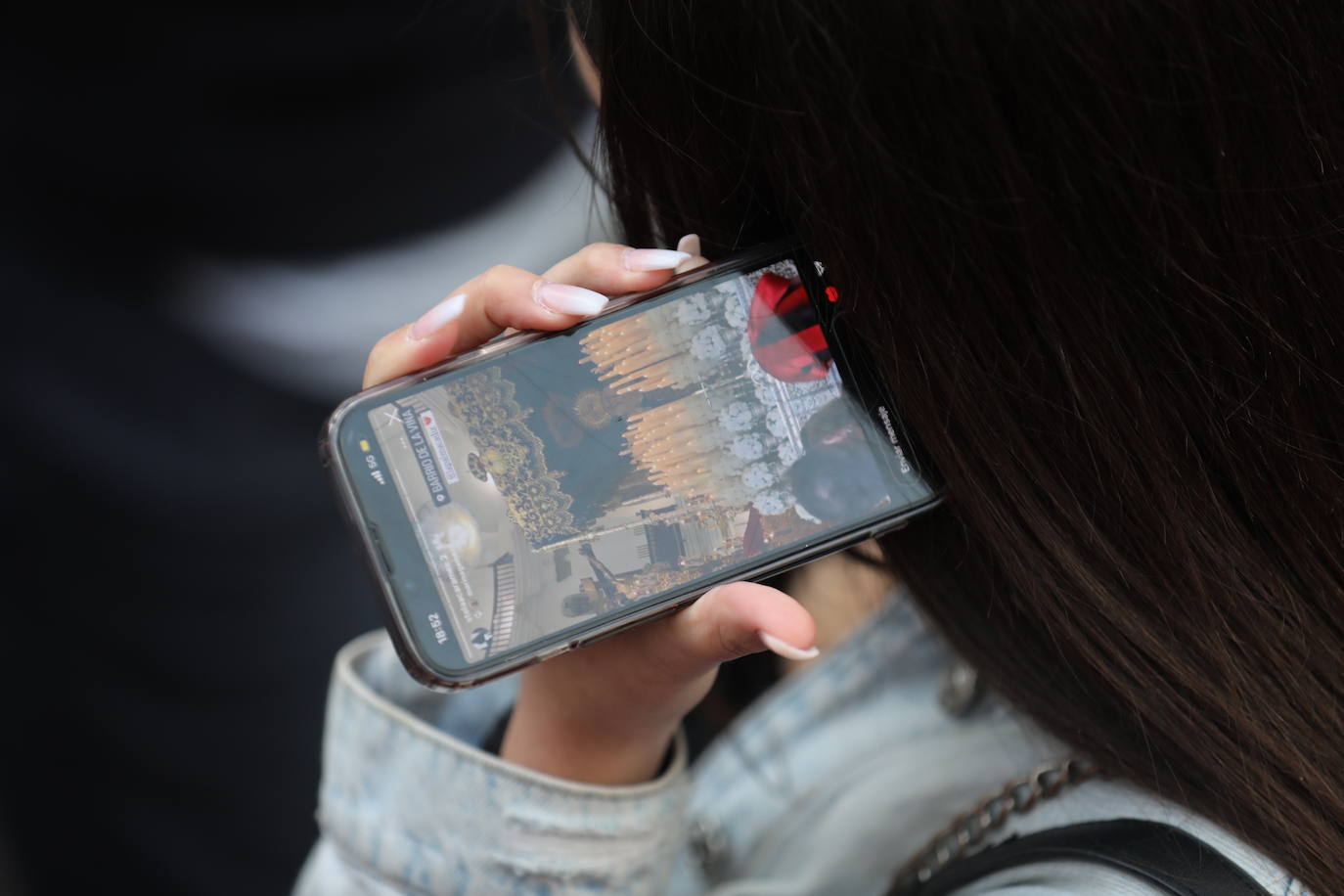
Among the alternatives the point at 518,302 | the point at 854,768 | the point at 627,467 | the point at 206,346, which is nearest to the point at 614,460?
the point at 627,467

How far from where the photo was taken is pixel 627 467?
0.56 m

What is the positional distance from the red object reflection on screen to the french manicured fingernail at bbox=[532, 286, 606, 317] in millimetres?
96

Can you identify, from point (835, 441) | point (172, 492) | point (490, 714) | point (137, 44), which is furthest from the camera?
point (172, 492)

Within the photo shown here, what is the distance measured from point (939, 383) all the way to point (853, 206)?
0.33ft

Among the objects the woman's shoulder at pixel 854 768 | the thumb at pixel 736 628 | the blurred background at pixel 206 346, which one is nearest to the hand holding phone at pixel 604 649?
the thumb at pixel 736 628

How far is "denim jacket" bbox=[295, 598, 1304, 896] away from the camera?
66cm

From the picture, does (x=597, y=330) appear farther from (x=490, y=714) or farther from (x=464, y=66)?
(x=464, y=66)

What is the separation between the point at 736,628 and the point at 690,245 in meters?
0.23

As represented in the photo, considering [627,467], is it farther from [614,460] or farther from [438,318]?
[438,318]

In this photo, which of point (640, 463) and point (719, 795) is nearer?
point (640, 463)

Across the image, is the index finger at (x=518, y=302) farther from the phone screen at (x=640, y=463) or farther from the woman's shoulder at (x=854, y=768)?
the woman's shoulder at (x=854, y=768)

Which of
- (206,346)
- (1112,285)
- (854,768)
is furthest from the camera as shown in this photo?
(206,346)

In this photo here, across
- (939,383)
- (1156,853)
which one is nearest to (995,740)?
(1156,853)

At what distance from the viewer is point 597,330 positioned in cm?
57
